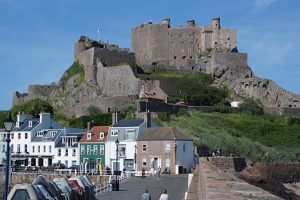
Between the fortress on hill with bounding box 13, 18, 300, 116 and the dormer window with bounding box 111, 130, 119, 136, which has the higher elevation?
the fortress on hill with bounding box 13, 18, 300, 116

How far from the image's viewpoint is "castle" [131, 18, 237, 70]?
96.4m

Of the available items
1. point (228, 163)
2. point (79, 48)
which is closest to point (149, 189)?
point (228, 163)

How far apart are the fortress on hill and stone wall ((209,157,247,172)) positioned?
73.8 feet

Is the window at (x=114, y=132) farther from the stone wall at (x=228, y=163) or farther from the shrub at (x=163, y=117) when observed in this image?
the stone wall at (x=228, y=163)

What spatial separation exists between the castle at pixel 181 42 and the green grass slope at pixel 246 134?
24753 millimetres

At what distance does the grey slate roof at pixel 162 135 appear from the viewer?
1813 inches

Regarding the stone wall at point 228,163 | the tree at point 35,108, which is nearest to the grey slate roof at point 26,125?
the tree at point 35,108

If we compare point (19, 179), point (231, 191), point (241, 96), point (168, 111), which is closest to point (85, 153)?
point (19, 179)

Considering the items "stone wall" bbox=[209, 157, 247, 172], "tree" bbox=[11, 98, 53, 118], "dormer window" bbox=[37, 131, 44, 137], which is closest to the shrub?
"dormer window" bbox=[37, 131, 44, 137]

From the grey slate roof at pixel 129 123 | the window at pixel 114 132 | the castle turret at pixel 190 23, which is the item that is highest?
the castle turret at pixel 190 23

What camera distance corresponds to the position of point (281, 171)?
50156mm

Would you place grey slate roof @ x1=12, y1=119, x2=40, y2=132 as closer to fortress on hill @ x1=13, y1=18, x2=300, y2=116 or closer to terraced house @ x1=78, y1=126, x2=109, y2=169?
terraced house @ x1=78, y1=126, x2=109, y2=169

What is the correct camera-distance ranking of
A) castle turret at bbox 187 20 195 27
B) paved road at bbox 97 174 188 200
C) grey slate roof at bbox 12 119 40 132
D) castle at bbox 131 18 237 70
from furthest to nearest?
1. castle turret at bbox 187 20 195 27
2. castle at bbox 131 18 237 70
3. grey slate roof at bbox 12 119 40 132
4. paved road at bbox 97 174 188 200

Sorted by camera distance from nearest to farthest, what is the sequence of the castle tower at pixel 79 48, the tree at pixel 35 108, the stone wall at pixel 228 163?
the stone wall at pixel 228 163, the tree at pixel 35 108, the castle tower at pixel 79 48
